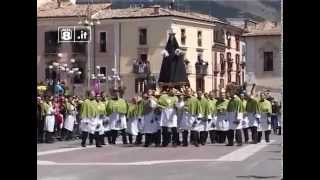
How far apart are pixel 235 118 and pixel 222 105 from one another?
707 millimetres

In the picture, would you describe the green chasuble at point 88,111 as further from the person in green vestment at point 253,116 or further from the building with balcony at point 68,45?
the building with balcony at point 68,45

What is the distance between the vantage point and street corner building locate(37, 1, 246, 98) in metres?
7.86

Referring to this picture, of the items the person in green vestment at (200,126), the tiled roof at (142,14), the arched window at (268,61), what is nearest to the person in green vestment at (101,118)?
the person in green vestment at (200,126)

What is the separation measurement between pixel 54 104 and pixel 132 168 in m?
5.90

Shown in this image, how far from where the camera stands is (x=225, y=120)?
40.7 feet

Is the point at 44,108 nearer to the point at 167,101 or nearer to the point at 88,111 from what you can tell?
the point at 88,111

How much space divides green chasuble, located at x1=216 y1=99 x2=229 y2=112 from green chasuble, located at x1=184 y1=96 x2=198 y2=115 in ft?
1.18

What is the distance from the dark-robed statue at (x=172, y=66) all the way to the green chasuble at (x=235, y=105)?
9.95 feet

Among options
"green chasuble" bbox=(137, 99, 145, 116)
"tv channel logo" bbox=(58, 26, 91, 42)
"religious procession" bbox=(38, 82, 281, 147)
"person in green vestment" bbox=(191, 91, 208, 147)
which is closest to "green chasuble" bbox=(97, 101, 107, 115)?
"religious procession" bbox=(38, 82, 281, 147)

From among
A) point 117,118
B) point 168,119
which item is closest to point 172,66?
point 168,119

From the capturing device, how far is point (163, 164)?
842cm

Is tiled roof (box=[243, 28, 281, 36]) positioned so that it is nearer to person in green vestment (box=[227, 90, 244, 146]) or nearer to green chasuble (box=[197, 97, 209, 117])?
green chasuble (box=[197, 97, 209, 117])
